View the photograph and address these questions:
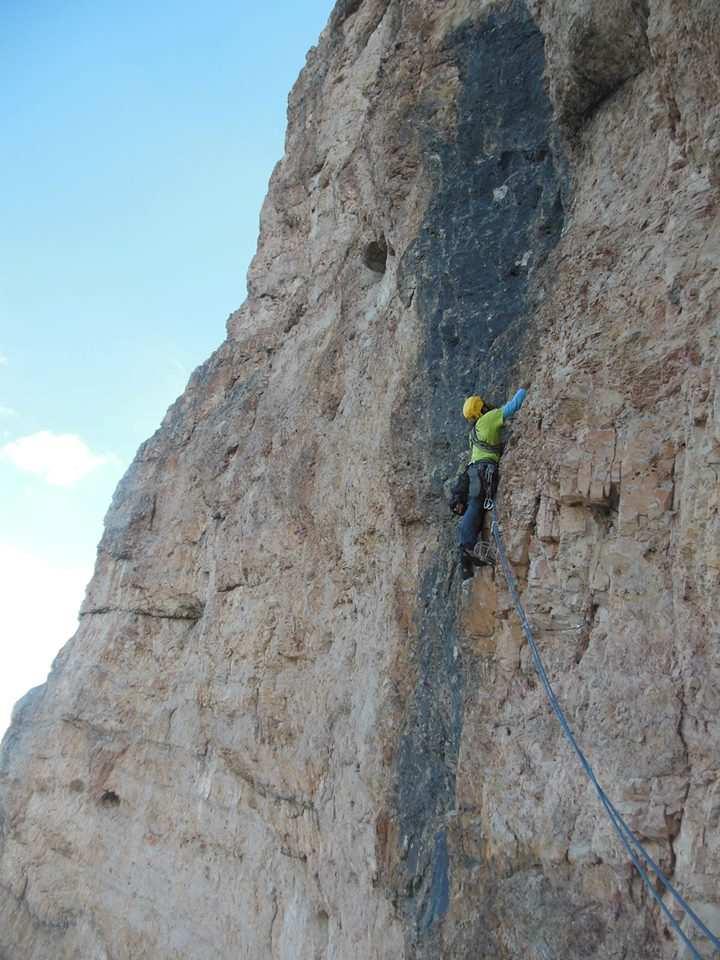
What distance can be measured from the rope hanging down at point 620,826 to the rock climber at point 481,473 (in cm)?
47

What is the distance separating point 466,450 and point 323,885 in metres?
4.56

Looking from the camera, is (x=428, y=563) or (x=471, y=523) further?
(x=428, y=563)

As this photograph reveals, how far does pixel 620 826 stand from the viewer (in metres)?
4.78

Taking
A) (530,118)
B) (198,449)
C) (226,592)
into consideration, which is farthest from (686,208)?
(198,449)

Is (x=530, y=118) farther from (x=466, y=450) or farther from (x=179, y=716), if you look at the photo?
(x=179, y=716)

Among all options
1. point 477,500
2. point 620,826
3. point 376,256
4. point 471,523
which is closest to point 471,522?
point 471,523

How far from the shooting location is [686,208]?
18.6 ft

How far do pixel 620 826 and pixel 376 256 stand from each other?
23.5ft

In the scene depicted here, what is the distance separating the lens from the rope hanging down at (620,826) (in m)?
4.08

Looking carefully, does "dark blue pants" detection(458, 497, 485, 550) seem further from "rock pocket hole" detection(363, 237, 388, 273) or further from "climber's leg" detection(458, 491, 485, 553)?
"rock pocket hole" detection(363, 237, 388, 273)

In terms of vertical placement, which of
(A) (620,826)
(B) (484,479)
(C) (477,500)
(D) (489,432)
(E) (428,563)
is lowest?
(A) (620,826)

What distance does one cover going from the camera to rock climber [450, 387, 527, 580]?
662 cm

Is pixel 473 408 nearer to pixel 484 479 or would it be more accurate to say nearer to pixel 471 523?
pixel 484 479

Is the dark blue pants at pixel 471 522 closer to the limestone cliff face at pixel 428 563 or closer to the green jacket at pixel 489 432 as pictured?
the limestone cliff face at pixel 428 563
